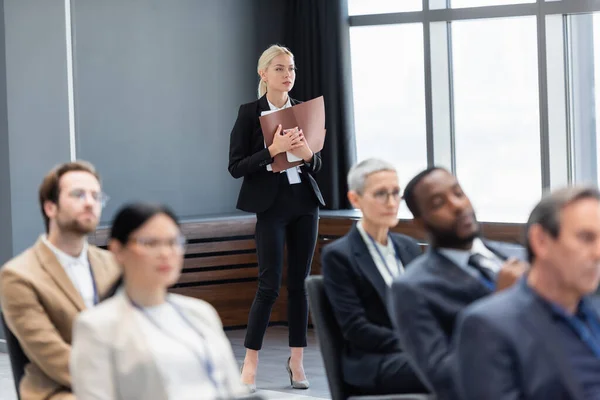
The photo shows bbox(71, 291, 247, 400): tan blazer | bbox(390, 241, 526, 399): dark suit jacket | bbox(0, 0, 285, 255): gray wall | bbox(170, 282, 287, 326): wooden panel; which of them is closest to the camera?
bbox(71, 291, 247, 400): tan blazer

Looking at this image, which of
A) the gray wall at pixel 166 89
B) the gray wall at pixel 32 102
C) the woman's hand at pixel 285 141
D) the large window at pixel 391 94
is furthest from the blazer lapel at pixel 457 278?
the large window at pixel 391 94

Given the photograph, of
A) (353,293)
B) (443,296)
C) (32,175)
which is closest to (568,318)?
(443,296)

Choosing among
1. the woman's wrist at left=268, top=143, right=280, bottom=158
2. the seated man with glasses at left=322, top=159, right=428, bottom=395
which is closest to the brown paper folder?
the woman's wrist at left=268, top=143, right=280, bottom=158

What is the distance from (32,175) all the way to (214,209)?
6.08 feet

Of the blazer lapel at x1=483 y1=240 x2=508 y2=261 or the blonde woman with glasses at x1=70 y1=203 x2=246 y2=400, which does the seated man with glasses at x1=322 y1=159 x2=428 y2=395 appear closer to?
the blazer lapel at x1=483 y1=240 x2=508 y2=261

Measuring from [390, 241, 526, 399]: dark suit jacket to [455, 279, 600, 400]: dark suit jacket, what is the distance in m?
0.43

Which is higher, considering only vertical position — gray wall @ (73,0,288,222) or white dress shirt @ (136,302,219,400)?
gray wall @ (73,0,288,222)

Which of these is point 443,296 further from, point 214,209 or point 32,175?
point 214,209

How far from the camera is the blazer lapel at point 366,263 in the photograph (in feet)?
11.8

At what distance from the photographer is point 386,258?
12.2 feet

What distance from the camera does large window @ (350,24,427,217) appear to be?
26.3 feet

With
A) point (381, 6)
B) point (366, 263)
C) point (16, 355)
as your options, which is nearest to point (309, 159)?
point (366, 263)

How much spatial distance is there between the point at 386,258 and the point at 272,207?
184 cm

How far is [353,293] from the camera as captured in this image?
354 centimetres
